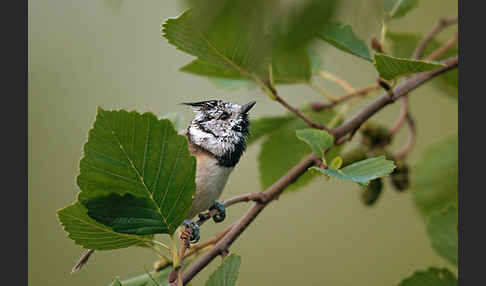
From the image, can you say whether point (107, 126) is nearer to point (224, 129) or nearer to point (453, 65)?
point (224, 129)

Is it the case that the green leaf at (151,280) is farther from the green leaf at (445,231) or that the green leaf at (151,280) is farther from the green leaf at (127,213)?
the green leaf at (445,231)

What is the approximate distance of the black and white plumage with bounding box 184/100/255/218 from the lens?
523 millimetres

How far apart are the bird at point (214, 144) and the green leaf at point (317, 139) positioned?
0.12 m

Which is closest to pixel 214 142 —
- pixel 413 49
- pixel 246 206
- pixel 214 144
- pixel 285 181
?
pixel 214 144

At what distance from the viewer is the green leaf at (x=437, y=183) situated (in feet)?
2.49

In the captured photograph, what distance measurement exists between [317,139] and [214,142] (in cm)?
15

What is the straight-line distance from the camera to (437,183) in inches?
30.1

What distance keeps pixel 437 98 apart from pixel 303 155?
2.03ft

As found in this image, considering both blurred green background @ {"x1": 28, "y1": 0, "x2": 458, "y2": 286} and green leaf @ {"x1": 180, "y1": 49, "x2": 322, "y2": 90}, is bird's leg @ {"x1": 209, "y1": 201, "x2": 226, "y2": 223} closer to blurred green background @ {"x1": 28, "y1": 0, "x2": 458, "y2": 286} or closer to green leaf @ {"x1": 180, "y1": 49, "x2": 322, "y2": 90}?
green leaf @ {"x1": 180, "y1": 49, "x2": 322, "y2": 90}

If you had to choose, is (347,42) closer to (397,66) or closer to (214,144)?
(397,66)

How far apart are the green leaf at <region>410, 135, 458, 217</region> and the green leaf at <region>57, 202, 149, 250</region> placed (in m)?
0.51

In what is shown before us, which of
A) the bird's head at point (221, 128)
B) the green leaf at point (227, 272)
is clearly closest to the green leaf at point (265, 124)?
the bird's head at point (221, 128)

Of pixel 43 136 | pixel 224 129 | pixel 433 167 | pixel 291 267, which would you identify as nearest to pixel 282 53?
pixel 224 129

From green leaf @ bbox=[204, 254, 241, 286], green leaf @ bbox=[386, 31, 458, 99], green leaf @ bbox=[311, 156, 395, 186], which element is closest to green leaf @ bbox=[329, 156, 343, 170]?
green leaf @ bbox=[311, 156, 395, 186]
